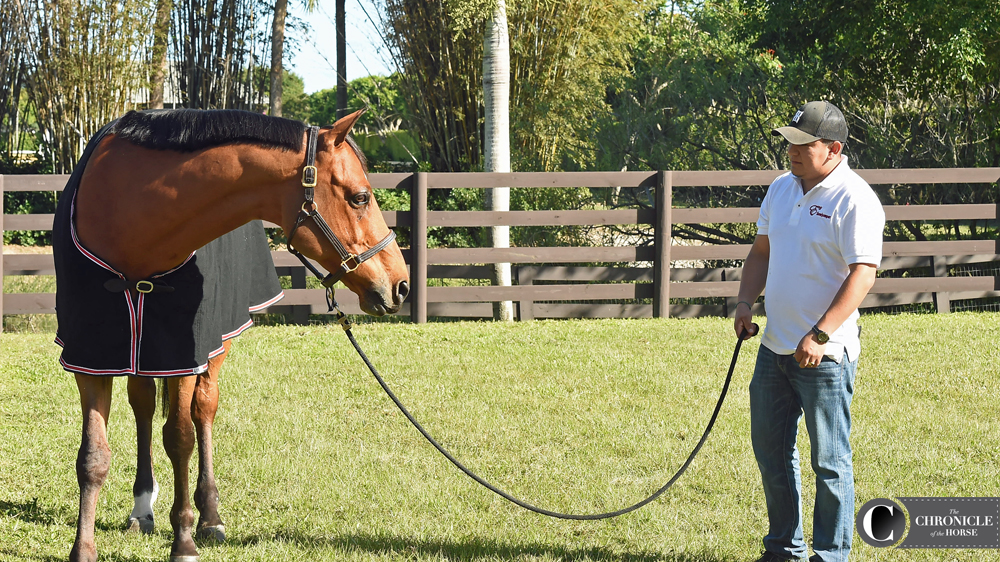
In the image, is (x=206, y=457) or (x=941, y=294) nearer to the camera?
(x=206, y=457)

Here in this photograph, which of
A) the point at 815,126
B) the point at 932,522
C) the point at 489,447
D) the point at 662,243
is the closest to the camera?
the point at 815,126

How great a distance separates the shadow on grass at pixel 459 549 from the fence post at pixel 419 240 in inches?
200

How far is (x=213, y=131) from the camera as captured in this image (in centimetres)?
290

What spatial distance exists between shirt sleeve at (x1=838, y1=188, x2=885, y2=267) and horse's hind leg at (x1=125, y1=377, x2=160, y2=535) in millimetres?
2783

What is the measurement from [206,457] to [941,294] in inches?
327

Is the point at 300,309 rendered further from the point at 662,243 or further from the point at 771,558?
the point at 771,558

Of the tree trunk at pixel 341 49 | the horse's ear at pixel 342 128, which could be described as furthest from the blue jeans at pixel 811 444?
the tree trunk at pixel 341 49

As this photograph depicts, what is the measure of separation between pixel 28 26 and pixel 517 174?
10309 mm

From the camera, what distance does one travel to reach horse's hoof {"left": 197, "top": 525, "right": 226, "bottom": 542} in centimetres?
354

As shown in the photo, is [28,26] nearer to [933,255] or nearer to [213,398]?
[213,398]

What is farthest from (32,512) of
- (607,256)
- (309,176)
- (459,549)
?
(607,256)

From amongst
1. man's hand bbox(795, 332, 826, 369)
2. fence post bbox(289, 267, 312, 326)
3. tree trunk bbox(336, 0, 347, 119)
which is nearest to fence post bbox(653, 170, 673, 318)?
fence post bbox(289, 267, 312, 326)

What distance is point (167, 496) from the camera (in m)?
4.01

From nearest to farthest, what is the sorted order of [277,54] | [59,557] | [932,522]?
1. [59,557]
2. [932,522]
3. [277,54]
